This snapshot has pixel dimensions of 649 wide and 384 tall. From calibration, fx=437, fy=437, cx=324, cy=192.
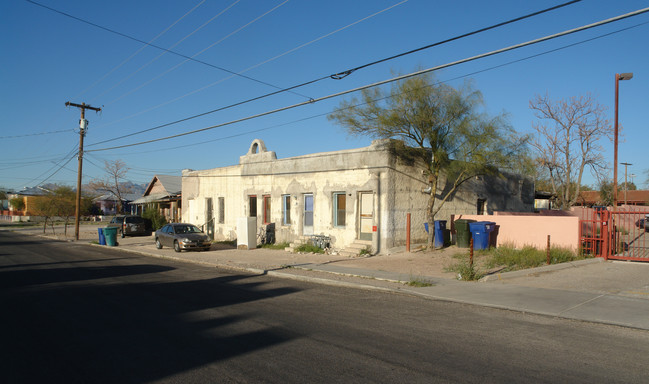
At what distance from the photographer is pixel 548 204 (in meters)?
34.7

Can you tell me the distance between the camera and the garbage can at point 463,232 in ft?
57.2

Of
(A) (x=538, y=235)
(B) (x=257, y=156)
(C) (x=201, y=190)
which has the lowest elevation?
(A) (x=538, y=235)

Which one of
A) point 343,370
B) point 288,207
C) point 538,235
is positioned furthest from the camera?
point 288,207

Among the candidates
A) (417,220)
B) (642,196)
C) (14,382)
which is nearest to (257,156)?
(417,220)

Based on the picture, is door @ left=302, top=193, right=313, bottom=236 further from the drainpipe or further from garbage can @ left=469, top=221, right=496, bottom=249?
garbage can @ left=469, top=221, right=496, bottom=249

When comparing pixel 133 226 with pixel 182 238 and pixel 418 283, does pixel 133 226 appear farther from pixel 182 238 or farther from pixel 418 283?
pixel 418 283

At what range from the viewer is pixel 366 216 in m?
18.8

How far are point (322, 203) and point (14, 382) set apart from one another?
15744 mm

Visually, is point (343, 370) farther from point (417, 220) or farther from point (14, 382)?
point (417, 220)

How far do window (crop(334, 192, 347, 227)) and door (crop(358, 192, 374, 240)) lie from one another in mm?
1017

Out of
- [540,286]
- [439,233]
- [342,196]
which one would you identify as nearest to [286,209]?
[342,196]

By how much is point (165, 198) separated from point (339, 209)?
2157cm

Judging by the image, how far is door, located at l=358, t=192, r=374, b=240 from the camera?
18.6 m

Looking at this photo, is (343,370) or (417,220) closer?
(343,370)
